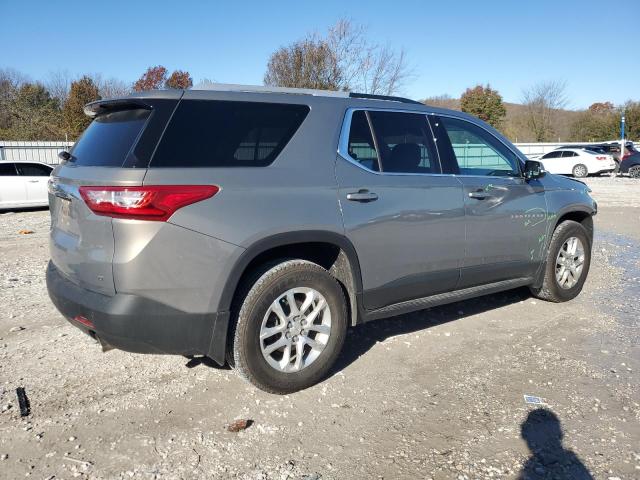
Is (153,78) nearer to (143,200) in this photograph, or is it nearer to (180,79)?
(180,79)

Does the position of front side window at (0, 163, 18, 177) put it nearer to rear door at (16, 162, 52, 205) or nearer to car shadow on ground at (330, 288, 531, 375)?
rear door at (16, 162, 52, 205)

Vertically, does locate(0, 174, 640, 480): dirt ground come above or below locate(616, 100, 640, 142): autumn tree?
below

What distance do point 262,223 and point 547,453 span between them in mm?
1995

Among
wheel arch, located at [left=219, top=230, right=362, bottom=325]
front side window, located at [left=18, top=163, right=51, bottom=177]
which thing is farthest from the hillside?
wheel arch, located at [left=219, top=230, right=362, bottom=325]

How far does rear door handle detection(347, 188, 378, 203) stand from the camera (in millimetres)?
3516

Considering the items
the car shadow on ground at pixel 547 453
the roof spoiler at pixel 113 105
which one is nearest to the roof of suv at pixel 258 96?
the roof spoiler at pixel 113 105

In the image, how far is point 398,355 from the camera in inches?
162

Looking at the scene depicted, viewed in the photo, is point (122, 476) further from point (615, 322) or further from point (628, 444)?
point (615, 322)

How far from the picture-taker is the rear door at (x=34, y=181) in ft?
44.4

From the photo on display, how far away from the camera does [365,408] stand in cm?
329

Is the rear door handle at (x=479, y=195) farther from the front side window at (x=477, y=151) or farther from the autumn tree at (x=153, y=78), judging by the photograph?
the autumn tree at (x=153, y=78)

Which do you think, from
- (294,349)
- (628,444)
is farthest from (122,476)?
(628,444)

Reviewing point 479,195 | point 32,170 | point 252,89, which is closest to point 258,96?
point 252,89

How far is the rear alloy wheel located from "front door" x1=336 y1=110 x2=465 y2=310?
79.8 feet
